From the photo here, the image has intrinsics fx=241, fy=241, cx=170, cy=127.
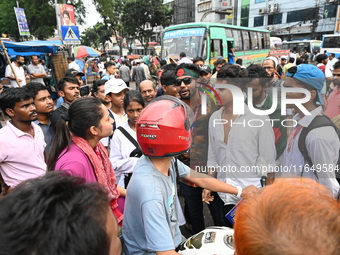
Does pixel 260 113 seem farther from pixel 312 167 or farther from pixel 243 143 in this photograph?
pixel 312 167

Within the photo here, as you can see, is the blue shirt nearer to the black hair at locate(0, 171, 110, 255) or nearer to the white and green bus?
the black hair at locate(0, 171, 110, 255)

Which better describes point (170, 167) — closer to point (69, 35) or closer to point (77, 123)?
point (77, 123)

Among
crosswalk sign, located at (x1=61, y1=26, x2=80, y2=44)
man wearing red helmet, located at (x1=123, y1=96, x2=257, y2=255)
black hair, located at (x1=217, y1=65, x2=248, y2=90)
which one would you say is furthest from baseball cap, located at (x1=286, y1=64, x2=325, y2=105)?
crosswalk sign, located at (x1=61, y1=26, x2=80, y2=44)

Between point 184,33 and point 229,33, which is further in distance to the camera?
point 229,33

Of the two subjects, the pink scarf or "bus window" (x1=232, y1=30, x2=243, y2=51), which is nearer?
the pink scarf

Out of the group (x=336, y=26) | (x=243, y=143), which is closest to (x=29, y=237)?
(x=243, y=143)

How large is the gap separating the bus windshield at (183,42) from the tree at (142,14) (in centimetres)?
2513

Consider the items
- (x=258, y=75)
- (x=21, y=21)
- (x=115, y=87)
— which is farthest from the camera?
(x=21, y=21)

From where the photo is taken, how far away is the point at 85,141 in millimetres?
1841

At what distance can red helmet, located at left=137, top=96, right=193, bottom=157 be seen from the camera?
1230 mm

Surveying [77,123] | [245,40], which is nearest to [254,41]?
[245,40]

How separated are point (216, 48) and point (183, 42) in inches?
63.8

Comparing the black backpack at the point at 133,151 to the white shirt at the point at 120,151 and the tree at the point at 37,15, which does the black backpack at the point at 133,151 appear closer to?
the white shirt at the point at 120,151

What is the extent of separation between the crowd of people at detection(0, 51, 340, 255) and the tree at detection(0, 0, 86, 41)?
19171mm
